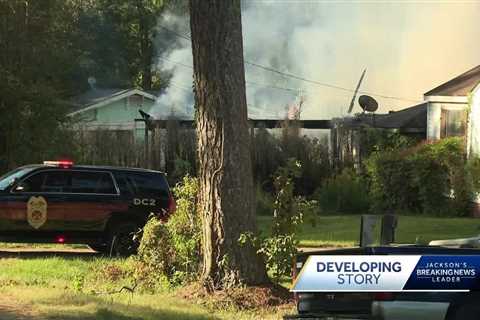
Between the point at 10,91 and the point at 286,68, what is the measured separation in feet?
86.6

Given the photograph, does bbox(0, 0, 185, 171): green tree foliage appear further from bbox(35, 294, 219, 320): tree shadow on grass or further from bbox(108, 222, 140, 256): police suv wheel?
bbox(35, 294, 219, 320): tree shadow on grass

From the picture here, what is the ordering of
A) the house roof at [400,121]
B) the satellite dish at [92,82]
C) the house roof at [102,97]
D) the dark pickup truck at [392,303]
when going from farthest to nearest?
the satellite dish at [92,82], the house roof at [102,97], the house roof at [400,121], the dark pickup truck at [392,303]

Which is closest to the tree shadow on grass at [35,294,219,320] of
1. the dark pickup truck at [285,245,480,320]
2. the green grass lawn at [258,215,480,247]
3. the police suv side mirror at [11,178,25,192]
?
the dark pickup truck at [285,245,480,320]

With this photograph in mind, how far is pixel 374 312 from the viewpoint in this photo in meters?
6.05

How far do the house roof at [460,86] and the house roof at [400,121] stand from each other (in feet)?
9.03

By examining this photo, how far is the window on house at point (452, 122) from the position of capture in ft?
82.7

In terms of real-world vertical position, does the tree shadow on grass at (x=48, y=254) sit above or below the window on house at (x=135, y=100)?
below

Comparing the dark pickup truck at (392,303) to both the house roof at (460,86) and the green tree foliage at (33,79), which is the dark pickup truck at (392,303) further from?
the house roof at (460,86)

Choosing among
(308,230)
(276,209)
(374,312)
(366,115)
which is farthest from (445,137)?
(374,312)

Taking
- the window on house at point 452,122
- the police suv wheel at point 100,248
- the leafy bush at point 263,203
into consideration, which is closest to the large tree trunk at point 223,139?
the police suv wheel at point 100,248

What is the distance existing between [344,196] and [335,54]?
1728 centimetres

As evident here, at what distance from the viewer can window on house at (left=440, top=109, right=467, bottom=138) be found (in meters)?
25.2

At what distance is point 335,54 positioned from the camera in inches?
1603

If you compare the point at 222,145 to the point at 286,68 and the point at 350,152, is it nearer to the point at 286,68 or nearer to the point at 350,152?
the point at 350,152
